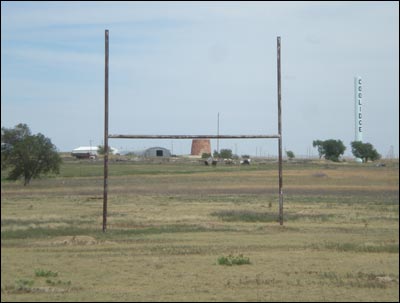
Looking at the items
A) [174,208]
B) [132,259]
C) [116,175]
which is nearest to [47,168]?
[116,175]

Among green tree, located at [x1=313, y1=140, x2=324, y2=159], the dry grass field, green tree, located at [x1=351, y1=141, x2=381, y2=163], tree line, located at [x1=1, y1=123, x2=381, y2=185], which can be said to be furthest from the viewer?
green tree, located at [x1=313, y1=140, x2=324, y2=159]

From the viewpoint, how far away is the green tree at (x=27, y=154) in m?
46.5

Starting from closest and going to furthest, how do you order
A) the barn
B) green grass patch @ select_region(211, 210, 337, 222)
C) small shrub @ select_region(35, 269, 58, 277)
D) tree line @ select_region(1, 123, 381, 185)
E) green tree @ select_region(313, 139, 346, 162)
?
small shrub @ select_region(35, 269, 58, 277), green grass patch @ select_region(211, 210, 337, 222), tree line @ select_region(1, 123, 381, 185), the barn, green tree @ select_region(313, 139, 346, 162)

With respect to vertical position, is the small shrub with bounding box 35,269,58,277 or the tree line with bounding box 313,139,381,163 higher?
the tree line with bounding box 313,139,381,163

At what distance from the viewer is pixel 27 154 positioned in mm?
Result: 48531

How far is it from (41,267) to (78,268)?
2.40ft

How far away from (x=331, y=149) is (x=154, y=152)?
49.7 ft

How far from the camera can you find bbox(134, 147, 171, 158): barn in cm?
Answer: 4928

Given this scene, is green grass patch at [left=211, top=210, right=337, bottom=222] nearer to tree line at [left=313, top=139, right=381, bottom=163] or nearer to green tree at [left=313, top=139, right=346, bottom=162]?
tree line at [left=313, top=139, right=381, bottom=163]

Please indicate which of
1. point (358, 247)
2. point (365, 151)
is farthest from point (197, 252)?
point (365, 151)

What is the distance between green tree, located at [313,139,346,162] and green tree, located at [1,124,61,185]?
2160cm

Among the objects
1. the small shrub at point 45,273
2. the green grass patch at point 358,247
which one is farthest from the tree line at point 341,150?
the small shrub at point 45,273

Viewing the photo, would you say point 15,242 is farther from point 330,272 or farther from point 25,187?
point 25,187

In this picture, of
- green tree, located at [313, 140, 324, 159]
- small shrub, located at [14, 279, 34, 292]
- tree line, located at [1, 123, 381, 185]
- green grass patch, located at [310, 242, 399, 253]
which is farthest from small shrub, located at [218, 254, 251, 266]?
green tree, located at [313, 140, 324, 159]
